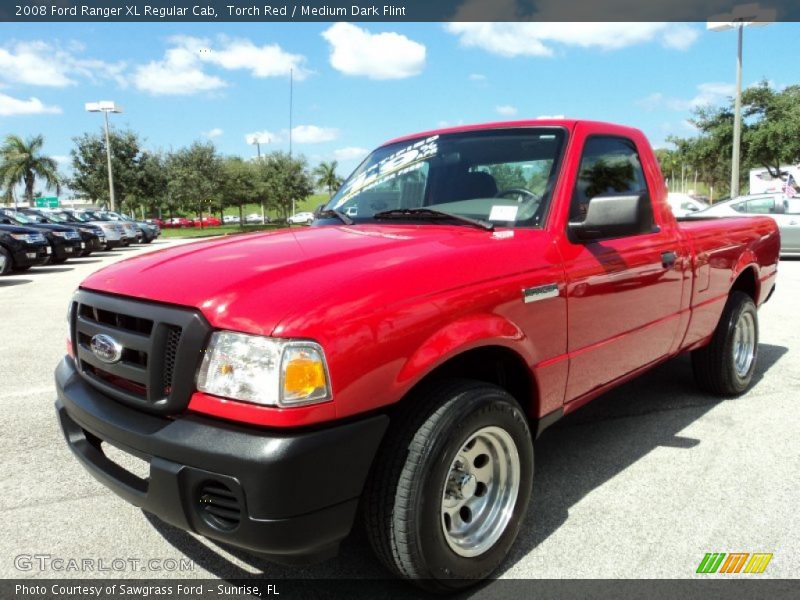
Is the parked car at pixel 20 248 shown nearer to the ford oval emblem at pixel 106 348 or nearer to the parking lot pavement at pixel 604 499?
the parking lot pavement at pixel 604 499

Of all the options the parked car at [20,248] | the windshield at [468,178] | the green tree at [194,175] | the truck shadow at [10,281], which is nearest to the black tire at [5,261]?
the parked car at [20,248]

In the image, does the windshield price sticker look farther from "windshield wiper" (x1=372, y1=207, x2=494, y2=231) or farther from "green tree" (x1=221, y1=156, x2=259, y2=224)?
"green tree" (x1=221, y1=156, x2=259, y2=224)

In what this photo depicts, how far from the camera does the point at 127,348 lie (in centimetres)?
215

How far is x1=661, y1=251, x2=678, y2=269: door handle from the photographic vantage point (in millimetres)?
3383

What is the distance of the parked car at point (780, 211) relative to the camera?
13250 millimetres

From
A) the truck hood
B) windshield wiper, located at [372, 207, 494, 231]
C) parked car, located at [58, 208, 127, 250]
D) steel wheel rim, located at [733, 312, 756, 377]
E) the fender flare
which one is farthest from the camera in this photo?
parked car, located at [58, 208, 127, 250]

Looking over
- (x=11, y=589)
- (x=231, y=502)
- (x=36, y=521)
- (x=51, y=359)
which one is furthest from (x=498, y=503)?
(x=51, y=359)

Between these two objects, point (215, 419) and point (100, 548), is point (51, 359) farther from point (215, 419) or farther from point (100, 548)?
point (215, 419)

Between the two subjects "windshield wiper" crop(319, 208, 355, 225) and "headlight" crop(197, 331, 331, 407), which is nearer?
"headlight" crop(197, 331, 331, 407)

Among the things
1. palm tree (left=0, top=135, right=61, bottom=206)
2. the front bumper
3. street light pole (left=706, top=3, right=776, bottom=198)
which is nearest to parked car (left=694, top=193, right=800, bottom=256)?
street light pole (left=706, top=3, right=776, bottom=198)

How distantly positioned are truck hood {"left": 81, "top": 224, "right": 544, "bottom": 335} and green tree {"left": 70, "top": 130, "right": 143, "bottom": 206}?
1650 inches

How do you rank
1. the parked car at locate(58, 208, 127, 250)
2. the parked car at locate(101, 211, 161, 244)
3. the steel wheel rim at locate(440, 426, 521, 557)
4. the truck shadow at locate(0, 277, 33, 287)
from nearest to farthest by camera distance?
the steel wheel rim at locate(440, 426, 521, 557) < the truck shadow at locate(0, 277, 33, 287) < the parked car at locate(58, 208, 127, 250) < the parked car at locate(101, 211, 161, 244)

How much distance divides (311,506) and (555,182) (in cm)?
185

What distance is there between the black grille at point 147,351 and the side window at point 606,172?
1805 millimetres
